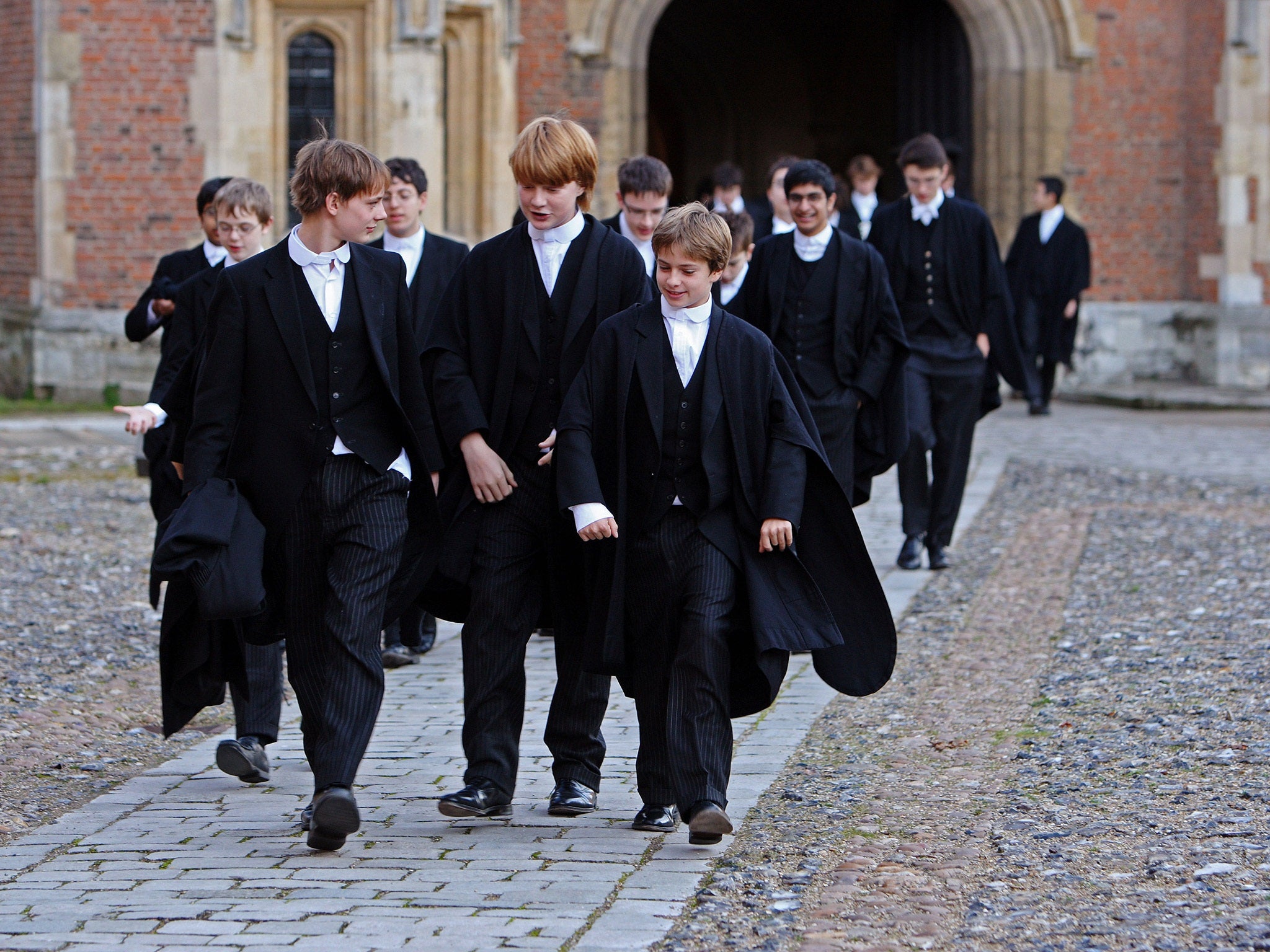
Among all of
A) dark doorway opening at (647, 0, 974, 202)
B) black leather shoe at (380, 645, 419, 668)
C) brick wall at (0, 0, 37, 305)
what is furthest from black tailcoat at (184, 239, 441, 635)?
dark doorway opening at (647, 0, 974, 202)

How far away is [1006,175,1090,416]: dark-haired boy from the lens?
1597 centimetres

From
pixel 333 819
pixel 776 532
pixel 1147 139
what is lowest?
pixel 333 819

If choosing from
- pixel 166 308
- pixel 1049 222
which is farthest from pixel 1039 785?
pixel 1049 222

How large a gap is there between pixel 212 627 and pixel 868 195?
8.35 metres

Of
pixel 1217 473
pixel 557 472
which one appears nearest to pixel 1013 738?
pixel 557 472

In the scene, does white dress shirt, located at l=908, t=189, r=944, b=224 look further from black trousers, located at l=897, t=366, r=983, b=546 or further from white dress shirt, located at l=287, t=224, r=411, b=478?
white dress shirt, located at l=287, t=224, r=411, b=478

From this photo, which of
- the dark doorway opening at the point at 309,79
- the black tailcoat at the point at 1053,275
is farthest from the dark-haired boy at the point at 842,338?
the black tailcoat at the point at 1053,275

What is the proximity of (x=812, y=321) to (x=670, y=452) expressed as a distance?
279cm

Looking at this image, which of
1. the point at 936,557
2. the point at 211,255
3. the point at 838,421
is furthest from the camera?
the point at 936,557

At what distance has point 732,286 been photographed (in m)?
7.29

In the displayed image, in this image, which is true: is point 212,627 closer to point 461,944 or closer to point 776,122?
point 461,944

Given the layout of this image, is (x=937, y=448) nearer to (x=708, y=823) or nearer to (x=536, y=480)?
(x=536, y=480)

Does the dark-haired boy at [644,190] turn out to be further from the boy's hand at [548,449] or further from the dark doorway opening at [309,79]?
the dark doorway opening at [309,79]

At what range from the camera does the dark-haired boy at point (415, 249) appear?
20.6ft
